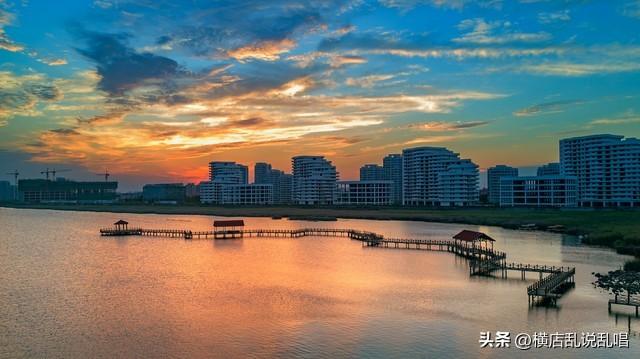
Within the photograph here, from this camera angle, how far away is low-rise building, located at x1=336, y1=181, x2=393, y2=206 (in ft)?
611

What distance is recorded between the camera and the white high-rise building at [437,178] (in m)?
162

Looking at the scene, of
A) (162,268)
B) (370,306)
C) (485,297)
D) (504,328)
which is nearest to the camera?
(504,328)

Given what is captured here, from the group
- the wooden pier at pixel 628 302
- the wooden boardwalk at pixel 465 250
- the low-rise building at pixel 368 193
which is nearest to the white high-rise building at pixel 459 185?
the low-rise building at pixel 368 193

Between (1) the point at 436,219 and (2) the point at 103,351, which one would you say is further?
(1) the point at 436,219

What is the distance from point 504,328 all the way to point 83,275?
4037 centimetres

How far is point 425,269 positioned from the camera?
5372 cm

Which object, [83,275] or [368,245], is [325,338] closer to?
[83,275]

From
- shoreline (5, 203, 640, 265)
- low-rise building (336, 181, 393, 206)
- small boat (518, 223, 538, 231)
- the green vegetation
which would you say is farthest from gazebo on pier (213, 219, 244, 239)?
low-rise building (336, 181, 393, 206)

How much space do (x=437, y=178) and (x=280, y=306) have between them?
13894cm

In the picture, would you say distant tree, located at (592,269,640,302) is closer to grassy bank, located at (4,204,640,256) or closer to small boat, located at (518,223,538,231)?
grassy bank, located at (4,204,640,256)

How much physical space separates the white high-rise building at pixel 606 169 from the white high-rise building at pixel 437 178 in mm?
30540

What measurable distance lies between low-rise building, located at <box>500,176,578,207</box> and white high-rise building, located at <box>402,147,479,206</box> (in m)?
12.9

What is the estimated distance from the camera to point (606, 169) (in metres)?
147

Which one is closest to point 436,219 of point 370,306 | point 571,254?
point 571,254
